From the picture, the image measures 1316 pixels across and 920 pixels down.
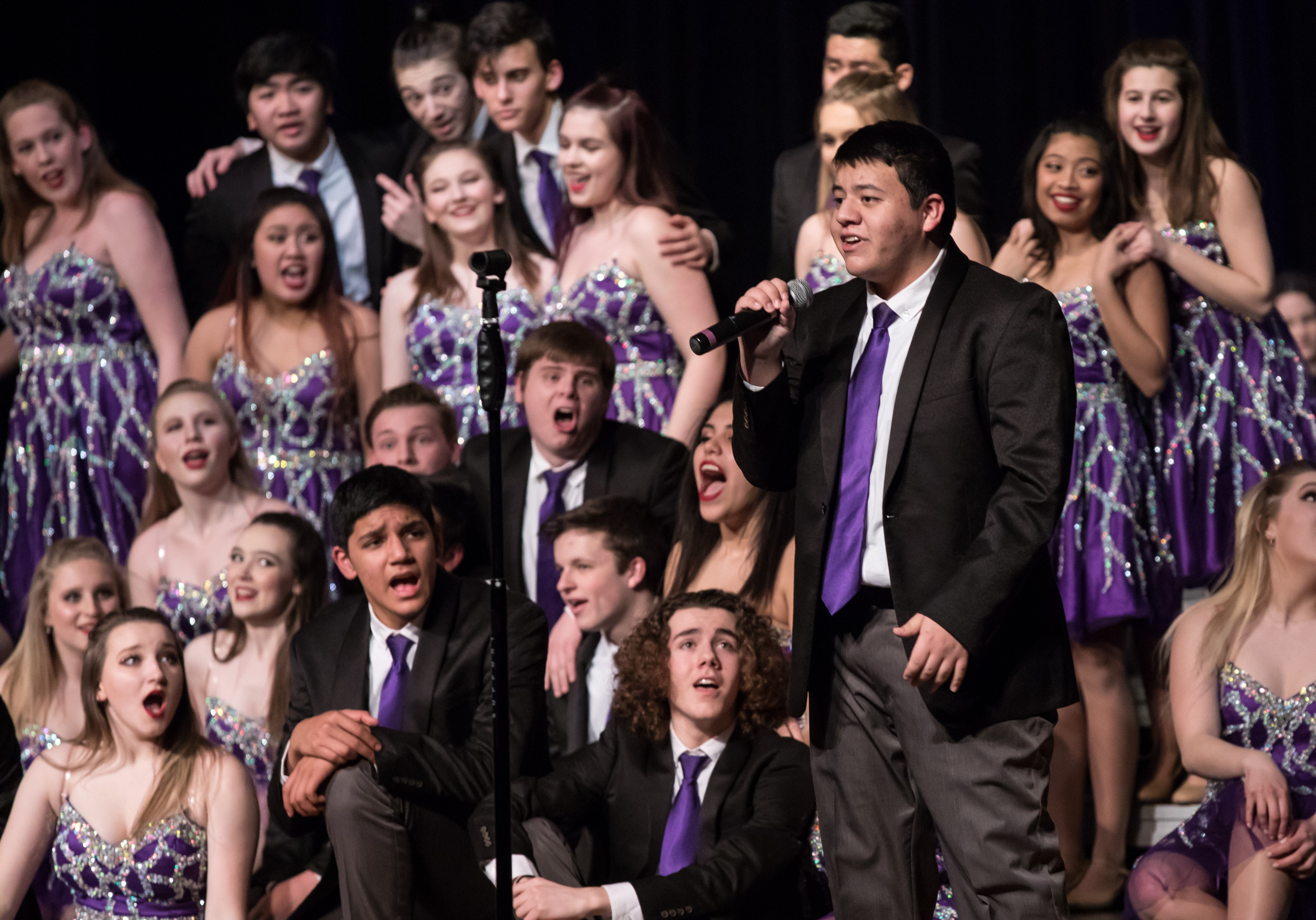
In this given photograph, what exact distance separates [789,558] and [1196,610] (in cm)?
88

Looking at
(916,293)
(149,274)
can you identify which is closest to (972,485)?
(916,293)

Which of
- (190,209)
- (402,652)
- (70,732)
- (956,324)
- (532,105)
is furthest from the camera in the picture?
(190,209)

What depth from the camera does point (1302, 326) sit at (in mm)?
4965

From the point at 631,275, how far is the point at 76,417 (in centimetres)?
176

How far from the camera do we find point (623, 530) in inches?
149

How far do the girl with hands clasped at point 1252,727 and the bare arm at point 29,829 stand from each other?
217 centimetres

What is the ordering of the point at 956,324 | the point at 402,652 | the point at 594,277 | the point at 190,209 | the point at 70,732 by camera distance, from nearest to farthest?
the point at 956,324, the point at 402,652, the point at 70,732, the point at 594,277, the point at 190,209

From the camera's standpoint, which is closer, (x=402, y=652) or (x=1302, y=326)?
(x=402, y=652)

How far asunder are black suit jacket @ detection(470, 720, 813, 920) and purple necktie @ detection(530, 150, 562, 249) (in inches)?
77.6

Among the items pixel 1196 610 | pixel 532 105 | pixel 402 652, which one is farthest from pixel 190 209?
pixel 1196 610

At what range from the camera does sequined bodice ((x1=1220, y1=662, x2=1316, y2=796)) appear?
3230 millimetres

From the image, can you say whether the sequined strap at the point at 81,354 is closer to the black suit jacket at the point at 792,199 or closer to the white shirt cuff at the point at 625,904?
the black suit jacket at the point at 792,199

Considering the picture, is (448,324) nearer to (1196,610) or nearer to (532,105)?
(532,105)

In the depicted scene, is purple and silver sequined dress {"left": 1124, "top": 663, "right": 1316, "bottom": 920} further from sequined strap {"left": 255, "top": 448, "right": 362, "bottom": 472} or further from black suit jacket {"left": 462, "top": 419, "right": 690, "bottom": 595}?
sequined strap {"left": 255, "top": 448, "right": 362, "bottom": 472}
